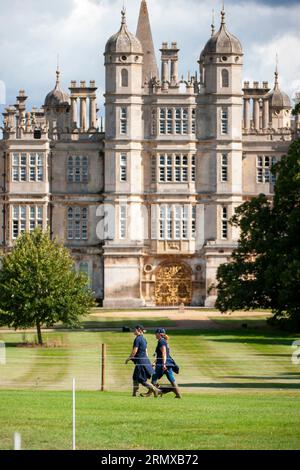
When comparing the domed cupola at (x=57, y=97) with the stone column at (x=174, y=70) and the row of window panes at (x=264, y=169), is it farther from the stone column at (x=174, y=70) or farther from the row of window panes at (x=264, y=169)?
the row of window panes at (x=264, y=169)

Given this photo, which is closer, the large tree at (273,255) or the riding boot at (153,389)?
the riding boot at (153,389)

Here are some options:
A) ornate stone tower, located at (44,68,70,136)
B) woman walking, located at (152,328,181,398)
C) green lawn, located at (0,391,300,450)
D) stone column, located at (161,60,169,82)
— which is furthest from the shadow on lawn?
ornate stone tower, located at (44,68,70,136)

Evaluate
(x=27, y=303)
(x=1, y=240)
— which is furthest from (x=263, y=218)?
(x=1, y=240)

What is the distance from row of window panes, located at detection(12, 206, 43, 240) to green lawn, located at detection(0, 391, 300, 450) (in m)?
58.1

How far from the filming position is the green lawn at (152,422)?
29.8 metres

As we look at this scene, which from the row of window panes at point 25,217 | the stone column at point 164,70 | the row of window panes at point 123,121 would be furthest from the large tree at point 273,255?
the row of window panes at point 25,217

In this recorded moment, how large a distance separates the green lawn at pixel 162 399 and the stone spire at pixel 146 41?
4066 centimetres

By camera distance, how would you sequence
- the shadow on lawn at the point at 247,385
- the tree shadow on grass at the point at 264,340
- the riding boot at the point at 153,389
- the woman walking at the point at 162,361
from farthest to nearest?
the tree shadow on grass at the point at 264,340 < the shadow on lawn at the point at 247,385 < the woman walking at the point at 162,361 < the riding boot at the point at 153,389

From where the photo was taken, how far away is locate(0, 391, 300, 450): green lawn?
29.8 metres

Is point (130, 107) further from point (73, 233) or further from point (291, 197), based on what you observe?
point (291, 197)

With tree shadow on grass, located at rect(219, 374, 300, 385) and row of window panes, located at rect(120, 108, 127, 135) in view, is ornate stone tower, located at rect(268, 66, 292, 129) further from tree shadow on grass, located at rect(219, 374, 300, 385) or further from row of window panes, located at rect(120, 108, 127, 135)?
tree shadow on grass, located at rect(219, 374, 300, 385)

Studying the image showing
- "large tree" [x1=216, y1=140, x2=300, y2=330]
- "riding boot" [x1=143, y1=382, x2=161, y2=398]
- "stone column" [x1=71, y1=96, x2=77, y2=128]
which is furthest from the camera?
"stone column" [x1=71, y1=96, x2=77, y2=128]

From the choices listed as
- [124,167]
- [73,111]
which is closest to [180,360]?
[124,167]

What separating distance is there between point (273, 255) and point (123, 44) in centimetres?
2764
